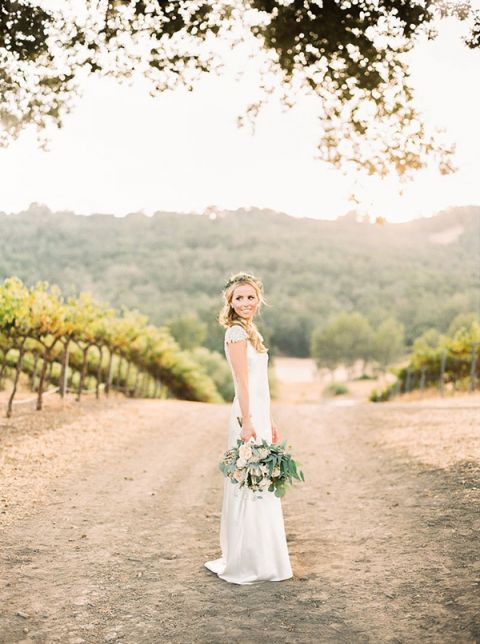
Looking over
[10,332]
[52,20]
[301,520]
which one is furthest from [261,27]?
[10,332]

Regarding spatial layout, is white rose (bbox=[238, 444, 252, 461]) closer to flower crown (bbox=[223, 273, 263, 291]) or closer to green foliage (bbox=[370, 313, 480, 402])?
flower crown (bbox=[223, 273, 263, 291])

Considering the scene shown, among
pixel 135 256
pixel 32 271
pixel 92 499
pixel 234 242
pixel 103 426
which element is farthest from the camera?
pixel 234 242

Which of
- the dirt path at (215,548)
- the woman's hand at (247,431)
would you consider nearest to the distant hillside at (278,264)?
the dirt path at (215,548)

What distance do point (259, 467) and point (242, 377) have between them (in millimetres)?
725

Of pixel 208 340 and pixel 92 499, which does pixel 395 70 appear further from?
pixel 208 340

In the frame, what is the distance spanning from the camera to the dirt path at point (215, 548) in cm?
501

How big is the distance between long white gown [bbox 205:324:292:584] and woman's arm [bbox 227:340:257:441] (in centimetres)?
5

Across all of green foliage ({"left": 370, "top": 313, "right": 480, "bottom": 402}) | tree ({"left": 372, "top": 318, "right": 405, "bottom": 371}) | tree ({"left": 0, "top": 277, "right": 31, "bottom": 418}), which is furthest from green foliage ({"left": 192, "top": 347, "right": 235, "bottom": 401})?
tree ({"left": 0, "top": 277, "right": 31, "bottom": 418})

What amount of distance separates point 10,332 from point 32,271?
51.7 m

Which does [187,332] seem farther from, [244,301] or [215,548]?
[244,301]

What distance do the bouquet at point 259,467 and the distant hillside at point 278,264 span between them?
290ft

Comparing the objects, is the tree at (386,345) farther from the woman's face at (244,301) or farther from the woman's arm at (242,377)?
the woman's arm at (242,377)

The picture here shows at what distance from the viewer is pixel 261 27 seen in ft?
28.0

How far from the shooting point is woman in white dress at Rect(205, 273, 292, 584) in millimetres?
5801
